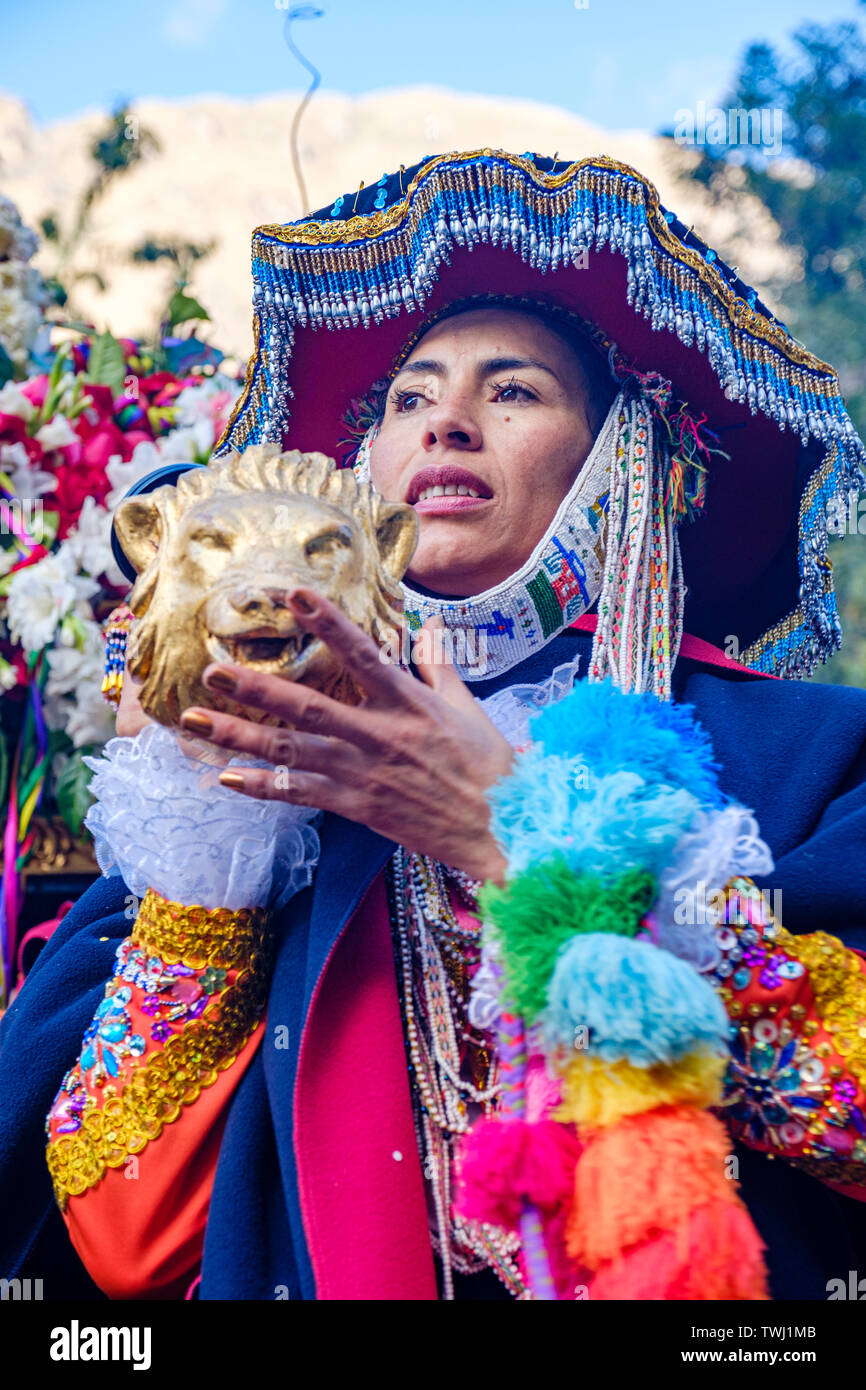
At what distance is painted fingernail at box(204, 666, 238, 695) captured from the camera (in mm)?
1186

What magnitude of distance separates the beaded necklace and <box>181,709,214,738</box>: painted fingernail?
45 cm

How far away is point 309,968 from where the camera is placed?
4.69 feet

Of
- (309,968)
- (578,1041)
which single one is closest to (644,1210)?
(578,1041)

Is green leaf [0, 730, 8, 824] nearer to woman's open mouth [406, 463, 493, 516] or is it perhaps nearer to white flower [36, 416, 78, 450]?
white flower [36, 416, 78, 450]

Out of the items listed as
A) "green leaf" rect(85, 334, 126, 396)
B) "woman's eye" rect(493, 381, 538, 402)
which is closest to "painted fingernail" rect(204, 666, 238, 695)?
"woman's eye" rect(493, 381, 538, 402)

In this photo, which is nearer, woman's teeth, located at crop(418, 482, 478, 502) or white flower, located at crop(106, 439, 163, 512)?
woman's teeth, located at crop(418, 482, 478, 502)

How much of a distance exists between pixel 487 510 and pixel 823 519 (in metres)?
0.73

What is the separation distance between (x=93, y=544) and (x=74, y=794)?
1.85 ft

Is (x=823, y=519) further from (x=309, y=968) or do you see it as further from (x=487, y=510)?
(x=309, y=968)

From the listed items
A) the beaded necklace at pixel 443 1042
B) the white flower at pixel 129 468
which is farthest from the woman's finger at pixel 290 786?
the white flower at pixel 129 468

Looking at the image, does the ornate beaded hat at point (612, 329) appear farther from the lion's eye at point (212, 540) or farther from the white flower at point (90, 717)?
the lion's eye at point (212, 540)

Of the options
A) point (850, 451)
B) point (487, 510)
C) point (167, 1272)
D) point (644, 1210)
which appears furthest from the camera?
point (850, 451)

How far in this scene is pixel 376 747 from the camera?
4.13 feet

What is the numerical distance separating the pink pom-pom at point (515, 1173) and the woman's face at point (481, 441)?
935mm
